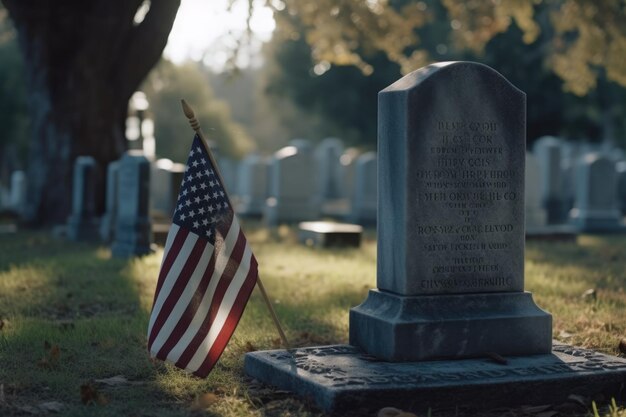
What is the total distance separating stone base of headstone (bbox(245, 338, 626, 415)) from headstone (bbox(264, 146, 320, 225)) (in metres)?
14.0

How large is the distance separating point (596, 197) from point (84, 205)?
425 inches

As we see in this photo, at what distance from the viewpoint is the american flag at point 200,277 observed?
18.8 ft

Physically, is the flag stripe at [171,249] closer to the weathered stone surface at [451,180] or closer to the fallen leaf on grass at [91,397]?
the fallen leaf on grass at [91,397]

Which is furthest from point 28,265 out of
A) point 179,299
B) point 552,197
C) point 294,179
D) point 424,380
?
point 552,197

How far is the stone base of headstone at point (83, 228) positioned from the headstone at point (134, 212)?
10.1 ft

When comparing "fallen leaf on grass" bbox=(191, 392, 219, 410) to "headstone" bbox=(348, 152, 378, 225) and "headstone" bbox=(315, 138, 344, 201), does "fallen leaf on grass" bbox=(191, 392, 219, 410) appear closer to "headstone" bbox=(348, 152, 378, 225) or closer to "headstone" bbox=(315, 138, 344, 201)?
"headstone" bbox=(348, 152, 378, 225)

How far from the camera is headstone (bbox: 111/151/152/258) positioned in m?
13.1

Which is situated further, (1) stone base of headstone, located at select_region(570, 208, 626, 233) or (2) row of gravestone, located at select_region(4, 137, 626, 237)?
(1) stone base of headstone, located at select_region(570, 208, 626, 233)

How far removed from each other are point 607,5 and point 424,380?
1715 cm

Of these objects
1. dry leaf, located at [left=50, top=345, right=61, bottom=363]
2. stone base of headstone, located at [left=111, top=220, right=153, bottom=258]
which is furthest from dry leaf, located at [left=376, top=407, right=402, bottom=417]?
stone base of headstone, located at [left=111, top=220, right=153, bottom=258]

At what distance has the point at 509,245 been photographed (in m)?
6.43

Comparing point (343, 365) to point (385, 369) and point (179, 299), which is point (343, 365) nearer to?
point (385, 369)

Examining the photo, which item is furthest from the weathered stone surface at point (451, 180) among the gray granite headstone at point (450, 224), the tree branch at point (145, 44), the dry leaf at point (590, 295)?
the tree branch at point (145, 44)

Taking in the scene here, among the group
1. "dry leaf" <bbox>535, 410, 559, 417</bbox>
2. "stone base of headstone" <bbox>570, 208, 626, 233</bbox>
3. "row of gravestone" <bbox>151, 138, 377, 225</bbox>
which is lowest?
"dry leaf" <bbox>535, 410, 559, 417</bbox>
